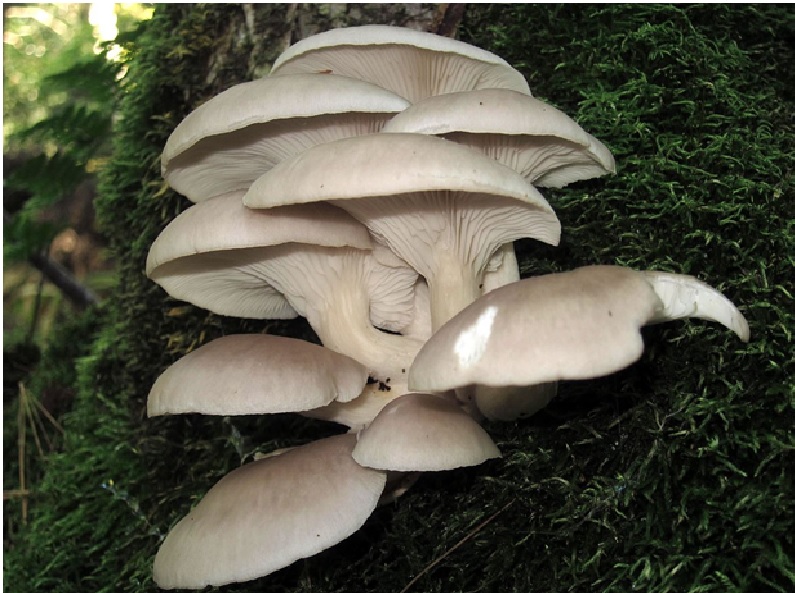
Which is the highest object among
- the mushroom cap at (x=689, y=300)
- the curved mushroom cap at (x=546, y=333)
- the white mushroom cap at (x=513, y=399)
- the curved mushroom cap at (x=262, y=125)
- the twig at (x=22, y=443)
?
the curved mushroom cap at (x=262, y=125)

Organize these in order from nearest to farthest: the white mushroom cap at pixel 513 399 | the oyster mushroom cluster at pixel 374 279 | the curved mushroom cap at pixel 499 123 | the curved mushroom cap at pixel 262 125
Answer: the oyster mushroom cluster at pixel 374 279 < the curved mushroom cap at pixel 499 123 < the curved mushroom cap at pixel 262 125 < the white mushroom cap at pixel 513 399

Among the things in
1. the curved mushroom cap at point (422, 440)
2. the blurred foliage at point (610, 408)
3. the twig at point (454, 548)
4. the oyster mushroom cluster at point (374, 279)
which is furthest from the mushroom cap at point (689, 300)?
the twig at point (454, 548)

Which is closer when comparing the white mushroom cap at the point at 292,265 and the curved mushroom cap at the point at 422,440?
the curved mushroom cap at the point at 422,440

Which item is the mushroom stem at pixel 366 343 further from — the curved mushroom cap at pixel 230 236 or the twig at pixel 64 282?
the twig at pixel 64 282

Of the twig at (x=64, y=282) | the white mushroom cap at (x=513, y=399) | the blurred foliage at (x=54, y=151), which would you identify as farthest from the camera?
the twig at (x=64, y=282)

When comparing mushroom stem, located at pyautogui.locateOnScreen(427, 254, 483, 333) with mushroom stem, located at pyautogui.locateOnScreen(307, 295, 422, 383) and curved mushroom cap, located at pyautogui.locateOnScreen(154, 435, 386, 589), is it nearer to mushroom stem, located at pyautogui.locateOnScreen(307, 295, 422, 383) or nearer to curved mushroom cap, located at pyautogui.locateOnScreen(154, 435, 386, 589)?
mushroom stem, located at pyautogui.locateOnScreen(307, 295, 422, 383)

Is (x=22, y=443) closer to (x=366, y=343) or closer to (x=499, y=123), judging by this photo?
(x=366, y=343)

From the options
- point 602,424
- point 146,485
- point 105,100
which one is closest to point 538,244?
point 602,424

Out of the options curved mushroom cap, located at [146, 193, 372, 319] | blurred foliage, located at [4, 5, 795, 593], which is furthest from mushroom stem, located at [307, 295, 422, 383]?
blurred foliage, located at [4, 5, 795, 593]
